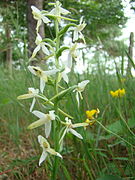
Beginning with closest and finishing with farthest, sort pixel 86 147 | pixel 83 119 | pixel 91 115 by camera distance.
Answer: pixel 86 147 < pixel 91 115 < pixel 83 119

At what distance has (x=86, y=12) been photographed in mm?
8188

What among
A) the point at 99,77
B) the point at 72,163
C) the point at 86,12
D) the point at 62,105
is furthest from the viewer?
the point at 86,12

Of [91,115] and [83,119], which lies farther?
[83,119]

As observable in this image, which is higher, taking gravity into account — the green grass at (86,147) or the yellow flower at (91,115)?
the yellow flower at (91,115)

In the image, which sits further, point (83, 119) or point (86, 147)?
point (83, 119)

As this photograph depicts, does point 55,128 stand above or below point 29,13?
below

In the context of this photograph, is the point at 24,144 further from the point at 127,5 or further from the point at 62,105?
the point at 127,5

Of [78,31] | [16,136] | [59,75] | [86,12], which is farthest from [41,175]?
[86,12]

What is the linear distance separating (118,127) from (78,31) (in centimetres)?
63

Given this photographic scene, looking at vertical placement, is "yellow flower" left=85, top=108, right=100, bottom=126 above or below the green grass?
above

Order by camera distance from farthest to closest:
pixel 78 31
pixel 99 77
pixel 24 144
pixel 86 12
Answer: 1. pixel 86 12
2. pixel 99 77
3. pixel 24 144
4. pixel 78 31

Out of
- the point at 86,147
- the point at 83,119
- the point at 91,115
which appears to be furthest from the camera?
the point at 83,119

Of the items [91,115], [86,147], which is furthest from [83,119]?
[86,147]

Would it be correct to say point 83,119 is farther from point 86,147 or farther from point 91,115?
point 86,147
